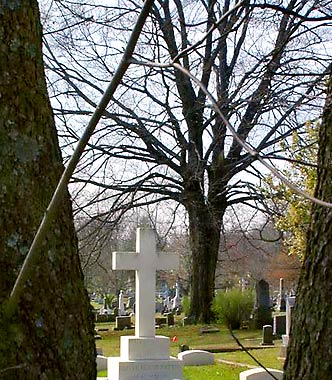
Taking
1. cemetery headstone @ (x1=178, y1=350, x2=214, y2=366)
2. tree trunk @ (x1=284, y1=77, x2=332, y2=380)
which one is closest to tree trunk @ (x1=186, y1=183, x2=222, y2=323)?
cemetery headstone @ (x1=178, y1=350, x2=214, y2=366)

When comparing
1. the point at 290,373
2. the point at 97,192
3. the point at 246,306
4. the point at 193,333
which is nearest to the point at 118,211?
the point at 97,192

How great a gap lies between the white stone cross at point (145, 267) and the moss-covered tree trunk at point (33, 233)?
1088 centimetres

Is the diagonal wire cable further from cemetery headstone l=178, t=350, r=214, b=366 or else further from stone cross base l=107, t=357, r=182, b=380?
cemetery headstone l=178, t=350, r=214, b=366

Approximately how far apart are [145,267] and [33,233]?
11.1 metres

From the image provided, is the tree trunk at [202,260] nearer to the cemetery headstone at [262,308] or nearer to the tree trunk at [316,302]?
the cemetery headstone at [262,308]

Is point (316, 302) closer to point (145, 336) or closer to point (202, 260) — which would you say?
point (145, 336)

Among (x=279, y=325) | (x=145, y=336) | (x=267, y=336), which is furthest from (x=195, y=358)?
(x=279, y=325)

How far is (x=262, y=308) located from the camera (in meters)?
23.5

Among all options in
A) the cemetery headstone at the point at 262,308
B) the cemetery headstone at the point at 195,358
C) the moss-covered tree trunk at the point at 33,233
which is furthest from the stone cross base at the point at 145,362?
the cemetery headstone at the point at 262,308

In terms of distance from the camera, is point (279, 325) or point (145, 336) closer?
point (145, 336)

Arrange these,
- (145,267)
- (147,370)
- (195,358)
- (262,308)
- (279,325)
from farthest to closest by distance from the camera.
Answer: (262,308) < (279,325) < (195,358) < (145,267) < (147,370)

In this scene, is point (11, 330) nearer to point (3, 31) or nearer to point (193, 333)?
point (3, 31)

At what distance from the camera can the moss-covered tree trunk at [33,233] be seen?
1.78m

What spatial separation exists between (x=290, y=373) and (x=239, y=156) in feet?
62.0
